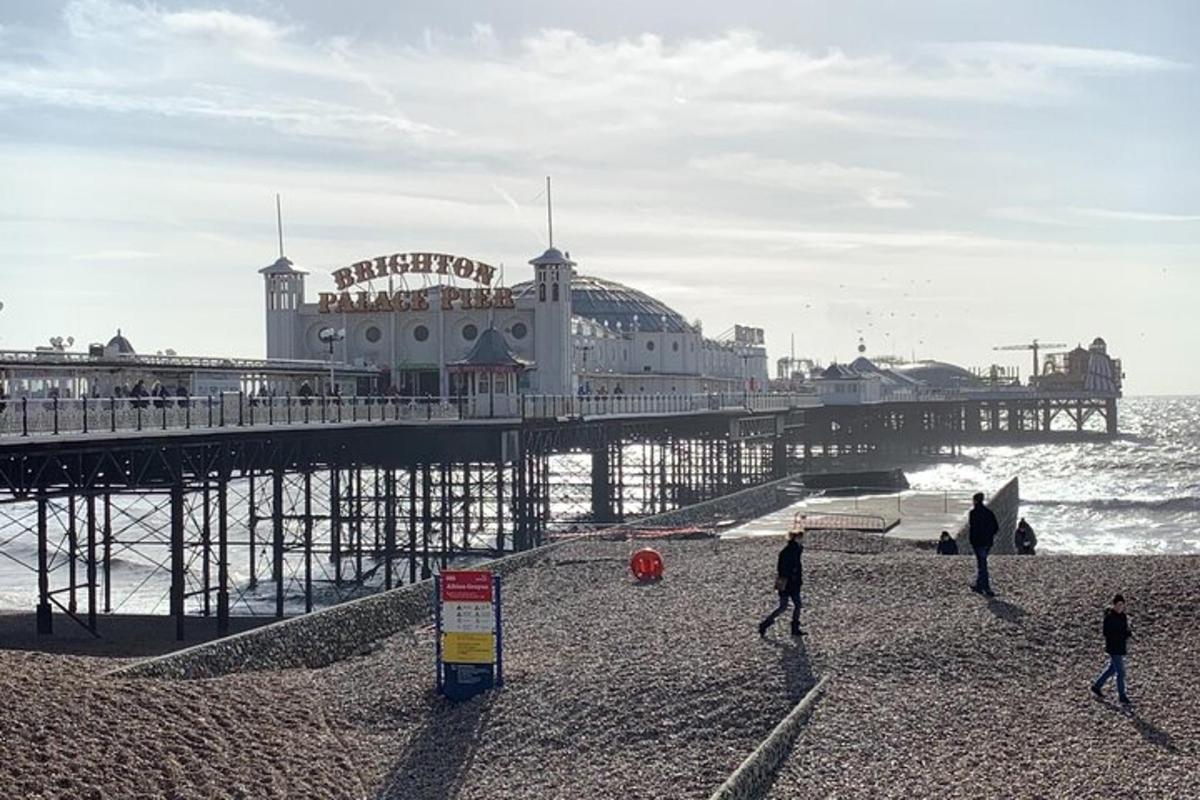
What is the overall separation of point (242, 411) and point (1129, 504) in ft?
194

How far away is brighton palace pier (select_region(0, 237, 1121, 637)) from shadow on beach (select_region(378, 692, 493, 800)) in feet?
32.0

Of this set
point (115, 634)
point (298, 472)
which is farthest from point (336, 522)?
point (115, 634)

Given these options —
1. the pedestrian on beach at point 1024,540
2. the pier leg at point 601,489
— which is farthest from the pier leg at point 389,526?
the pier leg at point 601,489

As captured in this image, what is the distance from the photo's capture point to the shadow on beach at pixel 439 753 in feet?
52.0

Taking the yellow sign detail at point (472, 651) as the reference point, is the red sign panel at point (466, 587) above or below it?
above

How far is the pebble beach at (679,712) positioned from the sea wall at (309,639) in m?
0.52

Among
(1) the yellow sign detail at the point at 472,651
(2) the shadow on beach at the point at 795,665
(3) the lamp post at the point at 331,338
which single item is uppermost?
(3) the lamp post at the point at 331,338

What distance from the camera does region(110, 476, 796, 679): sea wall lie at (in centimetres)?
1923

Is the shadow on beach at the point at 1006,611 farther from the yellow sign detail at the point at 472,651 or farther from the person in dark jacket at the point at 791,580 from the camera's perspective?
the yellow sign detail at the point at 472,651

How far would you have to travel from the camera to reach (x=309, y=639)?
73.1 feet

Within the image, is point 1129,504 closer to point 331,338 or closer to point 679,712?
point 331,338

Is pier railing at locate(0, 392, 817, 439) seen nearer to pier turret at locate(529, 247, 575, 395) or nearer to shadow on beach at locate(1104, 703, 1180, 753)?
pier turret at locate(529, 247, 575, 395)

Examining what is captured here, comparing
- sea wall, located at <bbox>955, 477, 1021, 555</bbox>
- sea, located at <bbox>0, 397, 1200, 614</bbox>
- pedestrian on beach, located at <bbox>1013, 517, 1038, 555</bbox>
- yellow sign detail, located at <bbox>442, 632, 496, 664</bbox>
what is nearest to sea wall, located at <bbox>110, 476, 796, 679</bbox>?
yellow sign detail, located at <bbox>442, 632, 496, 664</bbox>

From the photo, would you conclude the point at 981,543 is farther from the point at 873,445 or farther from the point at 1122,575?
the point at 873,445
